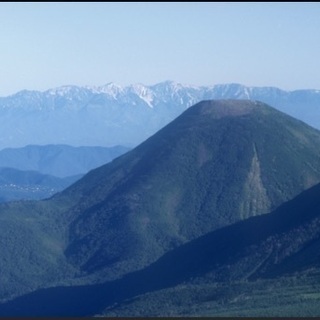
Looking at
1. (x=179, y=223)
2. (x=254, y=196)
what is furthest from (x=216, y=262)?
(x=254, y=196)

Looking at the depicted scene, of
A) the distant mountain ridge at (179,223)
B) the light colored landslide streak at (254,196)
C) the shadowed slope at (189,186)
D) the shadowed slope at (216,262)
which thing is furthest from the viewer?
the shadowed slope at (189,186)

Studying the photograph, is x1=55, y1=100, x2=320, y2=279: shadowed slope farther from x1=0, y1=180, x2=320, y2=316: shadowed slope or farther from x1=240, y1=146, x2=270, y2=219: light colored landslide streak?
x1=0, y1=180, x2=320, y2=316: shadowed slope

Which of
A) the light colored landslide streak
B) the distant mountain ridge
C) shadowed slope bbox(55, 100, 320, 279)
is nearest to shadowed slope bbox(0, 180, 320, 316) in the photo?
the distant mountain ridge

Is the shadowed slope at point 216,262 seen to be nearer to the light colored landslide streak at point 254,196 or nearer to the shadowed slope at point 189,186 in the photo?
the shadowed slope at point 189,186

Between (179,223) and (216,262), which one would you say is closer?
(216,262)

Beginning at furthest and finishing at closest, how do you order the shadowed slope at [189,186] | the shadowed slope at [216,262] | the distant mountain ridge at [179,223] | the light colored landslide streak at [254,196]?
the shadowed slope at [189,186]
the light colored landslide streak at [254,196]
the distant mountain ridge at [179,223]
the shadowed slope at [216,262]

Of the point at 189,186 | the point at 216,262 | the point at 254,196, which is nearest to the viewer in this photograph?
the point at 216,262

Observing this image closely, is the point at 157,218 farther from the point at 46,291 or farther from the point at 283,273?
the point at 283,273

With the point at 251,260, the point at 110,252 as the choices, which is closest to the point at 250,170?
the point at 110,252

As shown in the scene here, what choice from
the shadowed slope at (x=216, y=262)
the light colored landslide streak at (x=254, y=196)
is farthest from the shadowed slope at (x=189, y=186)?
the shadowed slope at (x=216, y=262)

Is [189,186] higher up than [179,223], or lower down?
higher up

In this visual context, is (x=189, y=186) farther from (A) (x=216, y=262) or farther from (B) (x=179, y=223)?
(A) (x=216, y=262)
